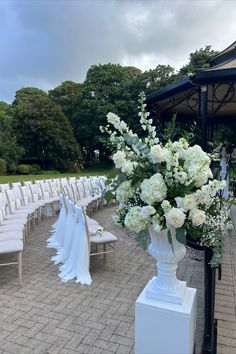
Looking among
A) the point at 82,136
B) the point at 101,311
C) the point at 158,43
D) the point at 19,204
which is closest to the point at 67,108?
the point at 82,136

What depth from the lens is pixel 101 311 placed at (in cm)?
334

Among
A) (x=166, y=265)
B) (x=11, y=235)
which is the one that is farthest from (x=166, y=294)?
(x=11, y=235)

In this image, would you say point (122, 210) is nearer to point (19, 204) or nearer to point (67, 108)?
point (19, 204)

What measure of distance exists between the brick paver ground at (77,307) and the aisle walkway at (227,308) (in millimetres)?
11

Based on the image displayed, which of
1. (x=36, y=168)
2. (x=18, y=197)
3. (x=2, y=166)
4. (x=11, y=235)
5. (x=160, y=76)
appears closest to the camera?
(x=11, y=235)

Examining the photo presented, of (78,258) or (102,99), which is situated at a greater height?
(102,99)

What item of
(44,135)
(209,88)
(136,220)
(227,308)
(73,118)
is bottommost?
(227,308)

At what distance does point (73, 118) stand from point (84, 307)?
26410 mm

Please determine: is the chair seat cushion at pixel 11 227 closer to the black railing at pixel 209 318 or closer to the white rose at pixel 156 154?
the black railing at pixel 209 318

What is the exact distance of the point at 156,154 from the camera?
6.26 feet

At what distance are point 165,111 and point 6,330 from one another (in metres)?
5.64

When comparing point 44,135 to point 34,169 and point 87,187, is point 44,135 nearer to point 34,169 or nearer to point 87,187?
point 34,169

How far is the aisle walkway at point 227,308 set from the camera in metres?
2.76

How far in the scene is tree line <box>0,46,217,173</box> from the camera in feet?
74.4
